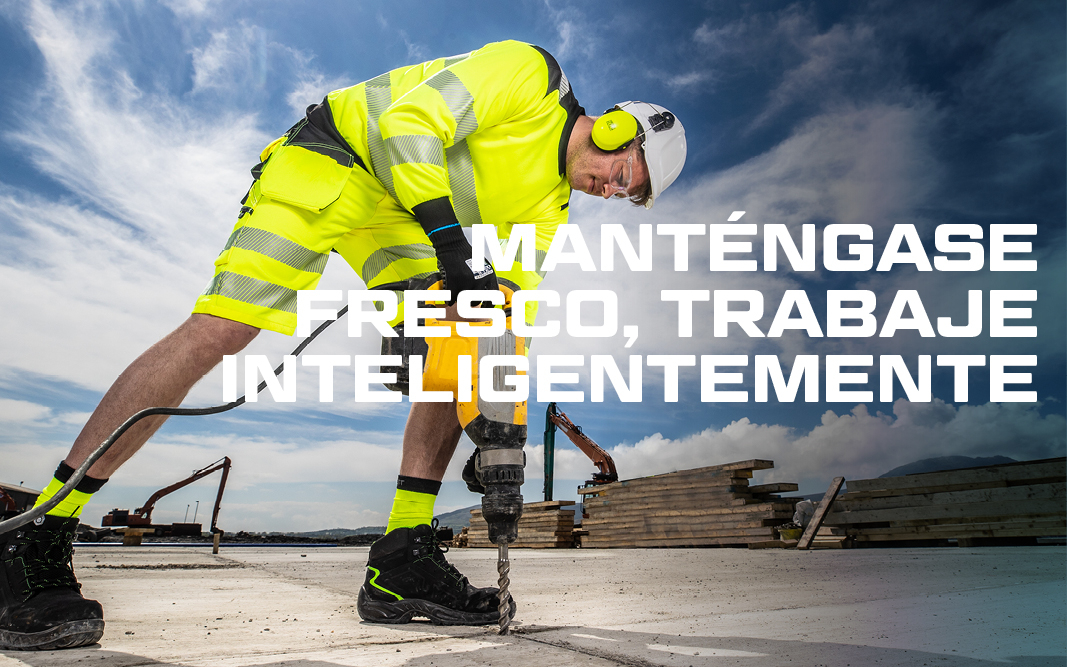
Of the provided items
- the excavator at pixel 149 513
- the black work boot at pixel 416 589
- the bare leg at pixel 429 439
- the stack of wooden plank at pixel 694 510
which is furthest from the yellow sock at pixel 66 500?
the excavator at pixel 149 513

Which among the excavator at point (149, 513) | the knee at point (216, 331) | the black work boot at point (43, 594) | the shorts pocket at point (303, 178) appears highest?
the shorts pocket at point (303, 178)

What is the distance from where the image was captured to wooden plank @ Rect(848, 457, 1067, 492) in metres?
5.71

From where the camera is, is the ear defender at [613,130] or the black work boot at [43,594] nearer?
the black work boot at [43,594]

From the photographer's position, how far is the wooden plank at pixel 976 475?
571 centimetres

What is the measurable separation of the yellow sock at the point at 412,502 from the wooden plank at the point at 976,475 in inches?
259

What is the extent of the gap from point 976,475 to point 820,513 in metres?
1.60

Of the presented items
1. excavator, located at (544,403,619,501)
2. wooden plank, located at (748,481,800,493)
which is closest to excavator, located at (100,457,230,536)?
excavator, located at (544,403,619,501)

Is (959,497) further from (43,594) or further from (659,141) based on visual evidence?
(43,594)

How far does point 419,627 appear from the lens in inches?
59.3

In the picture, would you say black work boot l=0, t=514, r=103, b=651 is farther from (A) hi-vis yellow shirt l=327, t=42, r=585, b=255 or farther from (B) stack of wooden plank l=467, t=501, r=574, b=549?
(B) stack of wooden plank l=467, t=501, r=574, b=549

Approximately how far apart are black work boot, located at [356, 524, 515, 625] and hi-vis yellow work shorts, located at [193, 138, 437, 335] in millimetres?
710

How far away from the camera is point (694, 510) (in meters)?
8.33

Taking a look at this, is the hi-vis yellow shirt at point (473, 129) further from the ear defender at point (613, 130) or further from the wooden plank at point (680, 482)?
the wooden plank at point (680, 482)

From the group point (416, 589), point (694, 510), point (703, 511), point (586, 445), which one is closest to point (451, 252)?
point (416, 589)
